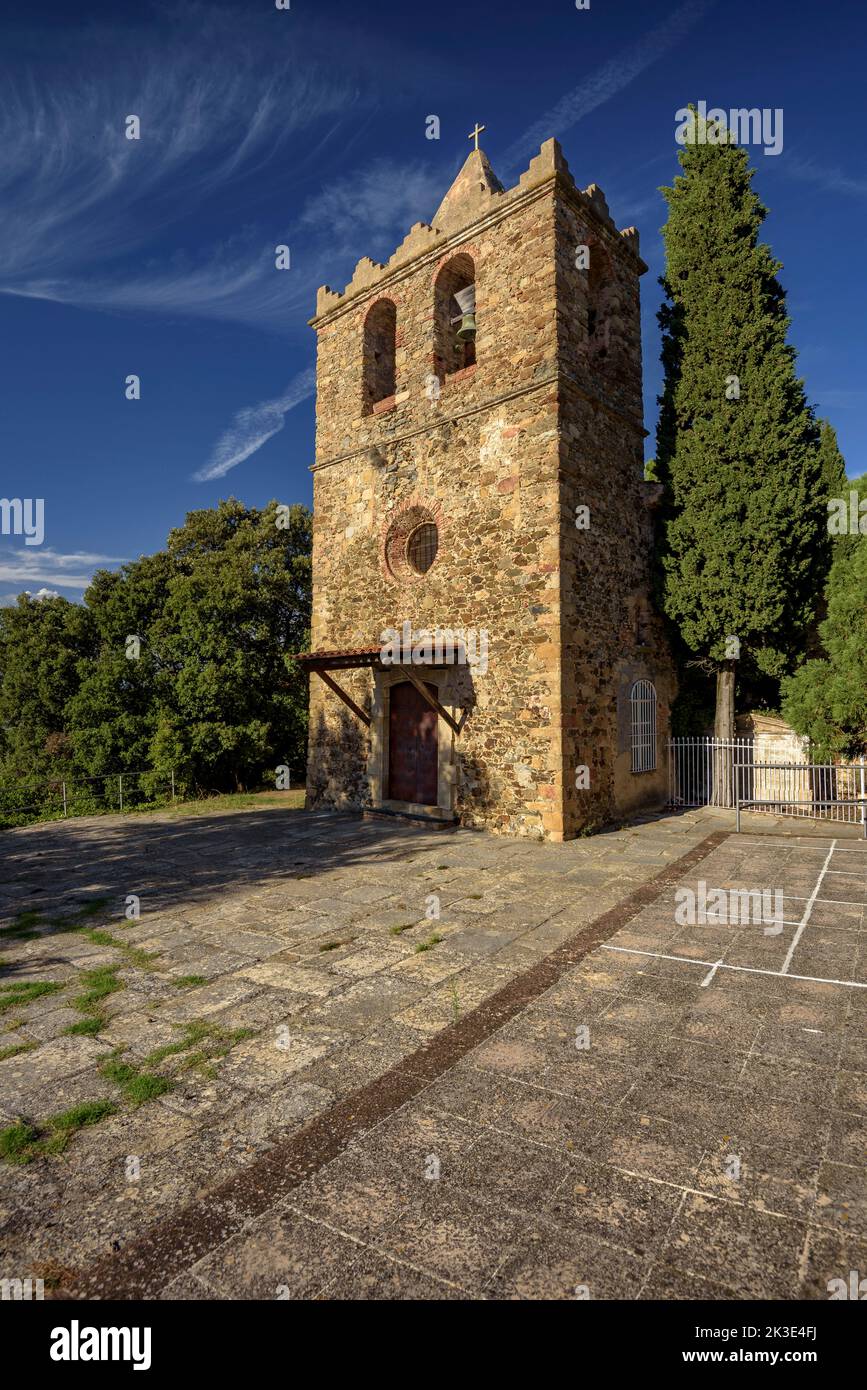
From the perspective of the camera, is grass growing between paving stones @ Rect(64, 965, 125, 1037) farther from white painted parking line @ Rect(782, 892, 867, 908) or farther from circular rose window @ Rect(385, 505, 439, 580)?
circular rose window @ Rect(385, 505, 439, 580)

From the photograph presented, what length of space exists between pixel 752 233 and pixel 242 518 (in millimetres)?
18469

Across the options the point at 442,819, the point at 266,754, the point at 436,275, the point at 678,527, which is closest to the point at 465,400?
the point at 436,275

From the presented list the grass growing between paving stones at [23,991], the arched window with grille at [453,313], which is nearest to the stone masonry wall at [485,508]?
the arched window with grille at [453,313]

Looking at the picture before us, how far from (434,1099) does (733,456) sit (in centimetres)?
1263

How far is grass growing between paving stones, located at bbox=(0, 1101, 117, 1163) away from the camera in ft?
9.30

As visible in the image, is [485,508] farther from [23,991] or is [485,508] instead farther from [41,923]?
[23,991]

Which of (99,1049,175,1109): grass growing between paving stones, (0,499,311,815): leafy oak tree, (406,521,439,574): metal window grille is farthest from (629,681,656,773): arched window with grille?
(0,499,311,815): leafy oak tree

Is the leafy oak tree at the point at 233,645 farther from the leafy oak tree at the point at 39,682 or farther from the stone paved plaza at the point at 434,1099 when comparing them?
the stone paved plaza at the point at 434,1099

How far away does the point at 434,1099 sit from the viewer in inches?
126

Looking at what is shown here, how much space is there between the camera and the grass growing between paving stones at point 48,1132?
2836 millimetres

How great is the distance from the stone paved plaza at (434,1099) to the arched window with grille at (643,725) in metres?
5.52

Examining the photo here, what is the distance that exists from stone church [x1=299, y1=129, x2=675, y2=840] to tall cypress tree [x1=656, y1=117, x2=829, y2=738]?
95cm

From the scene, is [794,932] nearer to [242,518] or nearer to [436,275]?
[436,275]

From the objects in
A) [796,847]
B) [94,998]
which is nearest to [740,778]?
[796,847]
